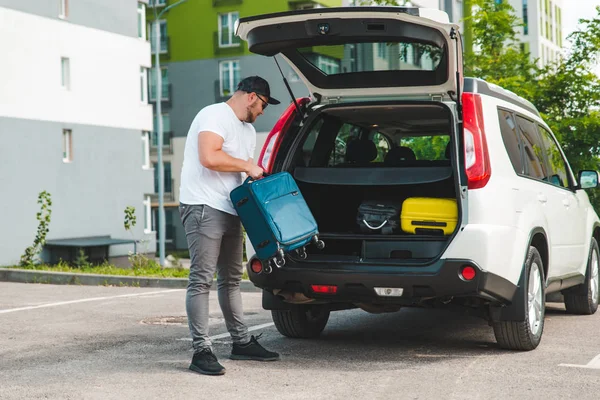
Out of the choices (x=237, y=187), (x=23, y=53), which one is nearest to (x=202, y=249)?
(x=237, y=187)

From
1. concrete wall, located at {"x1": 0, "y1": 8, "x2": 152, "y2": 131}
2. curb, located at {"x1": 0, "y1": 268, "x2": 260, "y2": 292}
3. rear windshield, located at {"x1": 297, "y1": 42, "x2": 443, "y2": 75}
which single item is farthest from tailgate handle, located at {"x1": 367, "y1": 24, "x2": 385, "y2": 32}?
concrete wall, located at {"x1": 0, "y1": 8, "x2": 152, "y2": 131}

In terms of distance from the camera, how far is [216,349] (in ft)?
24.0

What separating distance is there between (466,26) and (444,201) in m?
10.7

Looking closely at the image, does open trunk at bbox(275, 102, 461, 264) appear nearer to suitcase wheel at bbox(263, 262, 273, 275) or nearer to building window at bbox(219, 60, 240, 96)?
suitcase wheel at bbox(263, 262, 273, 275)

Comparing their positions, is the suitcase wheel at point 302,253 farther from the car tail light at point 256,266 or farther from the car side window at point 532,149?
the car side window at point 532,149

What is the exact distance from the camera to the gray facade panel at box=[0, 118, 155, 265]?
28891 millimetres

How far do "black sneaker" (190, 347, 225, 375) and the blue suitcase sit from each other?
0.71 metres

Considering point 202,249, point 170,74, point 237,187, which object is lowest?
point 202,249

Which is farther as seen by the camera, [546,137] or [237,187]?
[546,137]

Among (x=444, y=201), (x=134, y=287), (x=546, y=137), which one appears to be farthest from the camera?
(x=134, y=287)

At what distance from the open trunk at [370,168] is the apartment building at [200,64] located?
131 ft

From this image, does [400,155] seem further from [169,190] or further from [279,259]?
[169,190]

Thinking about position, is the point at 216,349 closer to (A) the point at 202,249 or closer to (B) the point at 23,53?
(A) the point at 202,249

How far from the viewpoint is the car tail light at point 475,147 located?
6535mm
